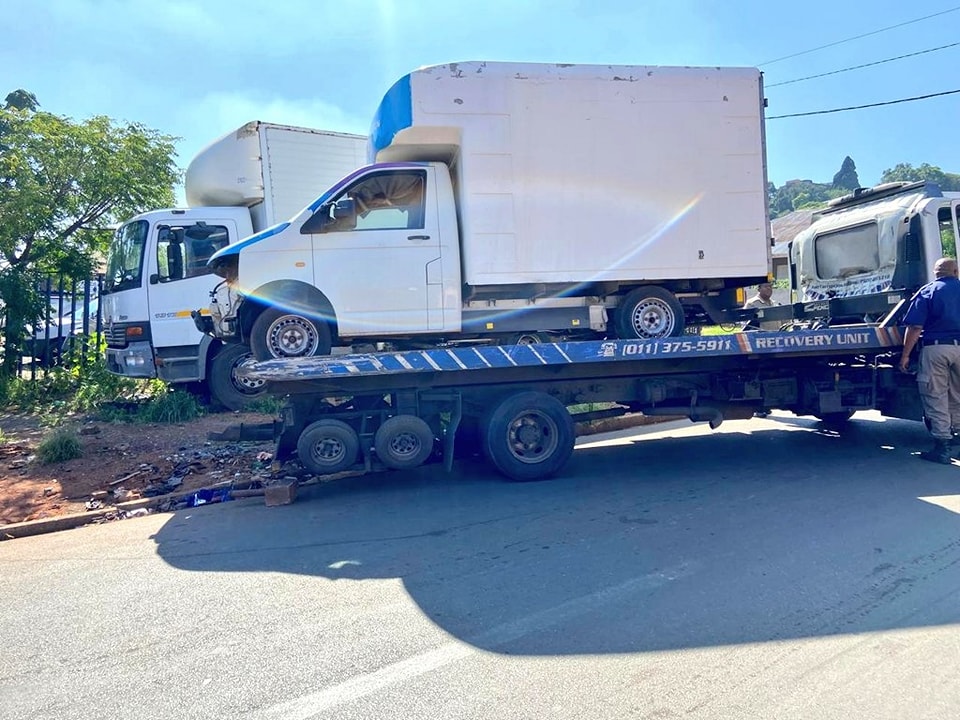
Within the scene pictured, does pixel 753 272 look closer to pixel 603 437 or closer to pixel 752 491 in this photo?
pixel 752 491

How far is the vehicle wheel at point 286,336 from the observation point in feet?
20.9

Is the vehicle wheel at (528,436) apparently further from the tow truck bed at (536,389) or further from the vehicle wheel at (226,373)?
the vehicle wheel at (226,373)

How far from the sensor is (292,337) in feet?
21.1

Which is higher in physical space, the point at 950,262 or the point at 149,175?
the point at 149,175

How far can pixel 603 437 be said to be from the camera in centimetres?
915

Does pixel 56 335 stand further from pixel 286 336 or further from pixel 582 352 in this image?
pixel 582 352

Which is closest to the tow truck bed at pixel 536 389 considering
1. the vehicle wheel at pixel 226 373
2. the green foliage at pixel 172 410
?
the vehicle wheel at pixel 226 373

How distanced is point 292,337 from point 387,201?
5.11 feet

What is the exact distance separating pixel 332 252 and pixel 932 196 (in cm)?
630

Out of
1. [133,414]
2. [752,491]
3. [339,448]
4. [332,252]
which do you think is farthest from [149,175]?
[752,491]

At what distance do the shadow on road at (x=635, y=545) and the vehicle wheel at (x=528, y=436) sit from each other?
221 millimetres

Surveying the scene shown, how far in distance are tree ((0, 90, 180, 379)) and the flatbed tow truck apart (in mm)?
8175

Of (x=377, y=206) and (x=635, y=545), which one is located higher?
(x=377, y=206)

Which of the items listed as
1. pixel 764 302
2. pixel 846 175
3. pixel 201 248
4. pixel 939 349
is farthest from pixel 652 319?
pixel 846 175
